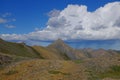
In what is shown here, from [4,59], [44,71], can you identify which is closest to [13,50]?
[4,59]

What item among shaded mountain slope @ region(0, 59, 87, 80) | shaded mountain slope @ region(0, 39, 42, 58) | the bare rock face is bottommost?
shaded mountain slope @ region(0, 59, 87, 80)

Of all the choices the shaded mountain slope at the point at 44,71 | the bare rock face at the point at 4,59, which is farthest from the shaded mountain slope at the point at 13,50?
the shaded mountain slope at the point at 44,71

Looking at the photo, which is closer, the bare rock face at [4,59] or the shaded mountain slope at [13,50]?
the bare rock face at [4,59]

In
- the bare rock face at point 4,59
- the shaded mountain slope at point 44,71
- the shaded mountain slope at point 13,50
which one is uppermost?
the shaded mountain slope at point 13,50

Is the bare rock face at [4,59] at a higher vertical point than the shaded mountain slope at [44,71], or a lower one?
higher

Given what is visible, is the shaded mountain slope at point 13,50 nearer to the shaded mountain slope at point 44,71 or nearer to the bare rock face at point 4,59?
the bare rock face at point 4,59

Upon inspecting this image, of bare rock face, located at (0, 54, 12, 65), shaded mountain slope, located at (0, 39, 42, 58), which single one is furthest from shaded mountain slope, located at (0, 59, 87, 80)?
shaded mountain slope, located at (0, 39, 42, 58)

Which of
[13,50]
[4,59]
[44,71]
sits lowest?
[44,71]

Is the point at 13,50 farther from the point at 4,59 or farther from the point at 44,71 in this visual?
the point at 44,71

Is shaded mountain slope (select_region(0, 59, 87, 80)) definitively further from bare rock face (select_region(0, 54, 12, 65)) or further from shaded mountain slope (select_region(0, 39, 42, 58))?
shaded mountain slope (select_region(0, 39, 42, 58))

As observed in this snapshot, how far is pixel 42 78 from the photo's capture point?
51.3 metres

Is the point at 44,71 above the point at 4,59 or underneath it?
underneath

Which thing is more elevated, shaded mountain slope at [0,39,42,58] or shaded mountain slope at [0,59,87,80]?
shaded mountain slope at [0,39,42,58]

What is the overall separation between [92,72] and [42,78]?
38.0 feet
